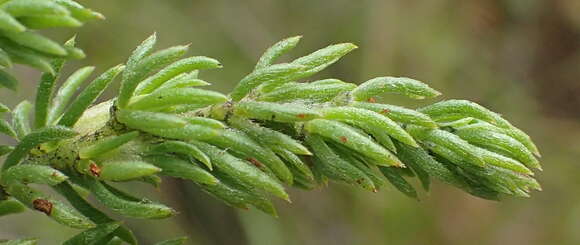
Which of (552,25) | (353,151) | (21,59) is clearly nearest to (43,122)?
(21,59)

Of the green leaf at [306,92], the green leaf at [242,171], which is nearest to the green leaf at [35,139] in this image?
the green leaf at [242,171]

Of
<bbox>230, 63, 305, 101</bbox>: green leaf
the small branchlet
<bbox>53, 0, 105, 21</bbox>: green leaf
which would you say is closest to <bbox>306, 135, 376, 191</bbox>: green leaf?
the small branchlet

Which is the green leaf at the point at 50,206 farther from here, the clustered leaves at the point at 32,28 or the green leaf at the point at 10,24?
the green leaf at the point at 10,24

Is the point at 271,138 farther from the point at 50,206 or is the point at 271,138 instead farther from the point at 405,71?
the point at 405,71

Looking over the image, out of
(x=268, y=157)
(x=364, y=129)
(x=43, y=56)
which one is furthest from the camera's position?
(x=364, y=129)

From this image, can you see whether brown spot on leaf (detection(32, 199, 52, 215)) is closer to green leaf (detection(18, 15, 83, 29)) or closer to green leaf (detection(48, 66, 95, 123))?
green leaf (detection(48, 66, 95, 123))

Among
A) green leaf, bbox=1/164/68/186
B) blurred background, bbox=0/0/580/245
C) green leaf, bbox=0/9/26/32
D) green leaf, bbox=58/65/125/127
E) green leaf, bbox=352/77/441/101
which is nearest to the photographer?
green leaf, bbox=0/9/26/32

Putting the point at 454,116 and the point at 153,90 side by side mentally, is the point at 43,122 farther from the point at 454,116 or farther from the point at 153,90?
the point at 454,116
